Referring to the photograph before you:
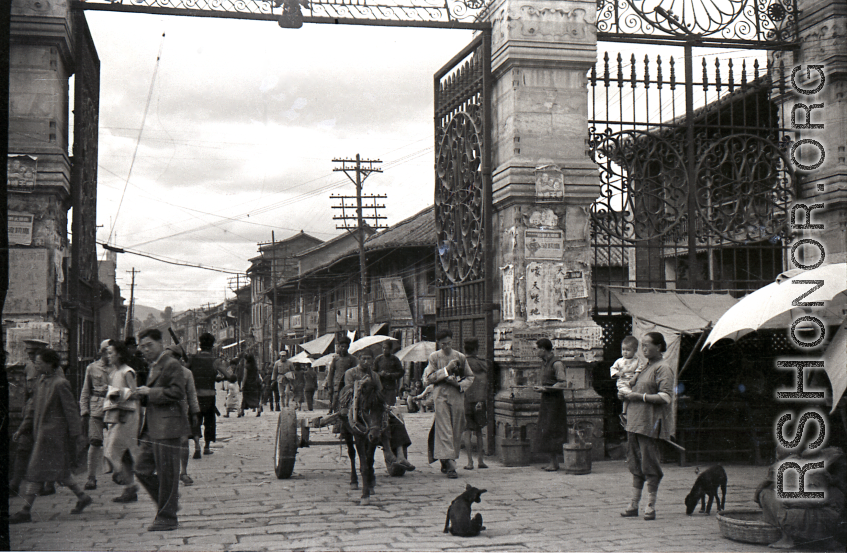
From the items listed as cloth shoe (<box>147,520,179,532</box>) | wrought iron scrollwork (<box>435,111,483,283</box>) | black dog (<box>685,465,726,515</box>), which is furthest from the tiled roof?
cloth shoe (<box>147,520,179,532</box>)

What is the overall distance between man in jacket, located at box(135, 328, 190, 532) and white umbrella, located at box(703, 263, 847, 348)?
4.76 metres

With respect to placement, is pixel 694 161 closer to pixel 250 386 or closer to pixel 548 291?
pixel 548 291

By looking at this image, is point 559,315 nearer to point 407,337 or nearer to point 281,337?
point 407,337

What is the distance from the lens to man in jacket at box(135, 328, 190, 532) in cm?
694

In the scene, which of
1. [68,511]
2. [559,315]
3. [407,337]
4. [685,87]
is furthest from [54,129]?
[407,337]

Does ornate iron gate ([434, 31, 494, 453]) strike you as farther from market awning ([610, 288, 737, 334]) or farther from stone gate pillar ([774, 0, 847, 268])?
stone gate pillar ([774, 0, 847, 268])

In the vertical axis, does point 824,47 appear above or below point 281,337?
above

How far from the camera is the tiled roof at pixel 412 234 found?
98.7 feet

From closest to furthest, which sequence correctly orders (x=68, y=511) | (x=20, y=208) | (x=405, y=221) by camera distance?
1. (x=68, y=511)
2. (x=20, y=208)
3. (x=405, y=221)

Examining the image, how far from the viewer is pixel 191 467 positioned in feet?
36.1

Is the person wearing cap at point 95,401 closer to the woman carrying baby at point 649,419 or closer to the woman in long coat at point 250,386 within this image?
the woman carrying baby at point 649,419

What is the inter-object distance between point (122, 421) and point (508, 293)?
16.8 feet

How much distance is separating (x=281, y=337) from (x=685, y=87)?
1853 inches

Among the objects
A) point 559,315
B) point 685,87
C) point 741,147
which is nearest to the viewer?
point 559,315
